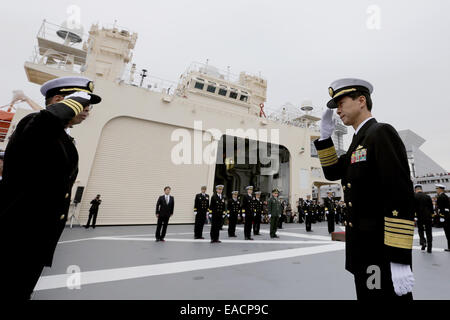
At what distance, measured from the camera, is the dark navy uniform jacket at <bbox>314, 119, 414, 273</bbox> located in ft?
3.57

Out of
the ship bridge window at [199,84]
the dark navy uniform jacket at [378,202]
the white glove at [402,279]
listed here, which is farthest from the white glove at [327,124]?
the ship bridge window at [199,84]

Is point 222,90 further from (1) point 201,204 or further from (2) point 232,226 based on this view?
(2) point 232,226

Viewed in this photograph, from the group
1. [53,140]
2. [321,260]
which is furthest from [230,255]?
[53,140]

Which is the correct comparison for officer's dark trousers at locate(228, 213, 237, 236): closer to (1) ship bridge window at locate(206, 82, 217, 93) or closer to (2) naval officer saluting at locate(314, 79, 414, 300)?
(2) naval officer saluting at locate(314, 79, 414, 300)

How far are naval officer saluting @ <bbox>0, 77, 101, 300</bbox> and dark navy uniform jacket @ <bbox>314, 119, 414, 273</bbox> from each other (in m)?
1.82

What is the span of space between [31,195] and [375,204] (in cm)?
194

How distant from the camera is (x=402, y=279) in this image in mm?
1053

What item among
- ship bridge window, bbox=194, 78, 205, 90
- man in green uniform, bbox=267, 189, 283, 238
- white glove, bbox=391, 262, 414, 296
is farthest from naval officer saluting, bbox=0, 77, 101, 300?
ship bridge window, bbox=194, 78, 205, 90

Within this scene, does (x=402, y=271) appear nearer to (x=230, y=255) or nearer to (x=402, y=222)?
(x=402, y=222)

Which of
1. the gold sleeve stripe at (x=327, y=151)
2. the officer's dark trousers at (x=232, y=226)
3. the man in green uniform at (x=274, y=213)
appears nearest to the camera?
the gold sleeve stripe at (x=327, y=151)

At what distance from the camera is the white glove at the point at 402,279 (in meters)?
1.04

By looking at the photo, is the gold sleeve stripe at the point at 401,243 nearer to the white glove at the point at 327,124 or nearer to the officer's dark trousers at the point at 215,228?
the white glove at the point at 327,124

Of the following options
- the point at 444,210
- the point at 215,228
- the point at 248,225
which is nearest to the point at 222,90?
the point at 248,225

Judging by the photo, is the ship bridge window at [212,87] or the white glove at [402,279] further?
the ship bridge window at [212,87]
